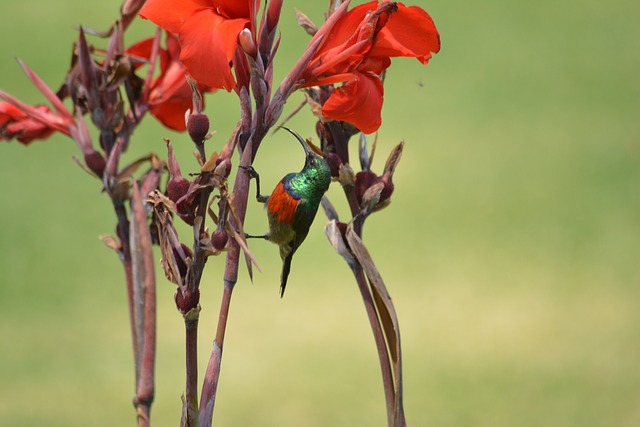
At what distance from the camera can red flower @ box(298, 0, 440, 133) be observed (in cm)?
28

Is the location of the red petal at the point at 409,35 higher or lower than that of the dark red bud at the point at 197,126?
higher

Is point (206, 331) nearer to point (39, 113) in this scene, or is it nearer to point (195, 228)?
point (39, 113)

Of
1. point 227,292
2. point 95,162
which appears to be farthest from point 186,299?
point 95,162

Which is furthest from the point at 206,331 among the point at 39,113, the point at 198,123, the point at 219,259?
the point at 198,123


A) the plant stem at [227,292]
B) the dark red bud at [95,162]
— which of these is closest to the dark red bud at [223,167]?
the plant stem at [227,292]

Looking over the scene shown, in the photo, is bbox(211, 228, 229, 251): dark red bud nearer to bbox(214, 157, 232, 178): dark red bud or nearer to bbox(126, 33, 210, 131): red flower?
bbox(214, 157, 232, 178): dark red bud

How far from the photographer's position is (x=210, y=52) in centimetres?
26

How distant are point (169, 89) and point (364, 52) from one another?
149 mm

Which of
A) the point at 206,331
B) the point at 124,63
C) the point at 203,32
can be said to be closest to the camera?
the point at 203,32

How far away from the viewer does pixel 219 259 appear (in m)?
1.00

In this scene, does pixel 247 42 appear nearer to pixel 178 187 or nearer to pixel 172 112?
pixel 178 187

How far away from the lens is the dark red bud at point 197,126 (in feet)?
0.94

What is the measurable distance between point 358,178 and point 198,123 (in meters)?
0.07

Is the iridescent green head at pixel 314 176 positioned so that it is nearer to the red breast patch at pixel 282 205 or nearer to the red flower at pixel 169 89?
the red breast patch at pixel 282 205
